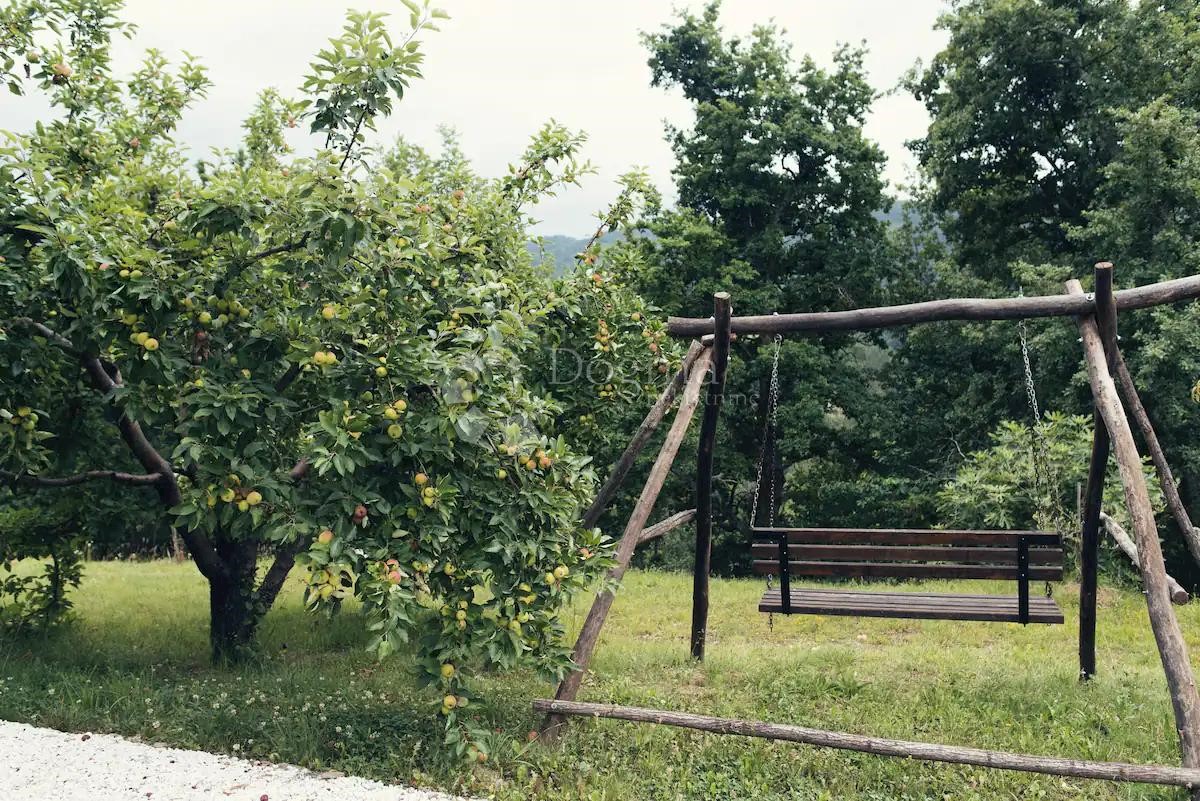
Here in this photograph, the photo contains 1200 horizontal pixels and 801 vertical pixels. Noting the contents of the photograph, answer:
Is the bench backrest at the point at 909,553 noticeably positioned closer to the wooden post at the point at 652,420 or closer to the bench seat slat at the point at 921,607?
the bench seat slat at the point at 921,607

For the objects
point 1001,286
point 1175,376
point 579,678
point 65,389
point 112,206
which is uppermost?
point 1001,286

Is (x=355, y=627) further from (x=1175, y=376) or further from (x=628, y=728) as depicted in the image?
(x=1175, y=376)

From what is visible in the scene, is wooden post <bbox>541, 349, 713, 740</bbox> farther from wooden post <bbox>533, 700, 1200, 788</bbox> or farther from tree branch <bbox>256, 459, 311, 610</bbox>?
tree branch <bbox>256, 459, 311, 610</bbox>

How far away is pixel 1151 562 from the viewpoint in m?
5.39

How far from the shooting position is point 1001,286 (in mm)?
17922

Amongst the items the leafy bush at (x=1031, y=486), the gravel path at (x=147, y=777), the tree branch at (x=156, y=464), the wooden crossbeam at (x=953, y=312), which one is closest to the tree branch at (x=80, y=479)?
the tree branch at (x=156, y=464)

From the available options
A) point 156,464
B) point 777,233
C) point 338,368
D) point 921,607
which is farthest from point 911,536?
point 777,233

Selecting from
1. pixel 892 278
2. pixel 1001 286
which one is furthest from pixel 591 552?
pixel 892 278

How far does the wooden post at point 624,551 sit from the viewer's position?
19.3ft

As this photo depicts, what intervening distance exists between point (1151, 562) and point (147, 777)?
5701 mm

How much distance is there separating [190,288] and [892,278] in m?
17.3

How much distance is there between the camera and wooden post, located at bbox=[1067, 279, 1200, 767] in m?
5.04

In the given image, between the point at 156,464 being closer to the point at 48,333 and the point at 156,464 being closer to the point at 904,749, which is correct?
the point at 48,333

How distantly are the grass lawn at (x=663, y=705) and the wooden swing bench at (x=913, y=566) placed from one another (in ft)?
1.78
